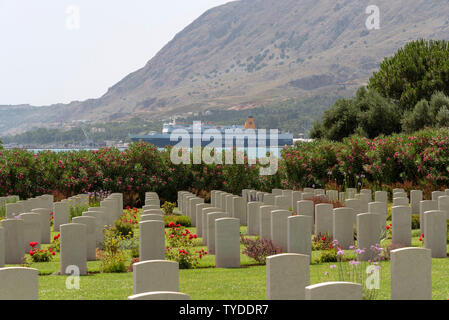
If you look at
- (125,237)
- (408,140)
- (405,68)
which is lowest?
(125,237)

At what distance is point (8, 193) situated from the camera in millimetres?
Answer: 26688

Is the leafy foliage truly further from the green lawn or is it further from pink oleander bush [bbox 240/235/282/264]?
the green lawn

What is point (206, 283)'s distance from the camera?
9.62 metres

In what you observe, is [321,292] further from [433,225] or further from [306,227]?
[433,225]

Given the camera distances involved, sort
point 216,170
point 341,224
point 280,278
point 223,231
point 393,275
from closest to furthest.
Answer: point 280,278 < point 393,275 < point 223,231 < point 341,224 < point 216,170

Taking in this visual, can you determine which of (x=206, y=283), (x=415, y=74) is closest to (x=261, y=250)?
(x=206, y=283)

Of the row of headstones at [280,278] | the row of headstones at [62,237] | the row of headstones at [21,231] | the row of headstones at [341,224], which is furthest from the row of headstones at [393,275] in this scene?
the row of headstones at [21,231]

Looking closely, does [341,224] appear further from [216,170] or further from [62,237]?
[216,170]

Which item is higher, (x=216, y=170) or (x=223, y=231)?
(x=216, y=170)

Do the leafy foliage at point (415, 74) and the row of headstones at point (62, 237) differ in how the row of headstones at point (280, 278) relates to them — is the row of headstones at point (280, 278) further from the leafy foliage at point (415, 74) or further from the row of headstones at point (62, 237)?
the leafy foliage at point (415, 74)

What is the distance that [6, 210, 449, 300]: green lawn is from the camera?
868 cm

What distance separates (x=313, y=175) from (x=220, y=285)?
2019 centimetres
